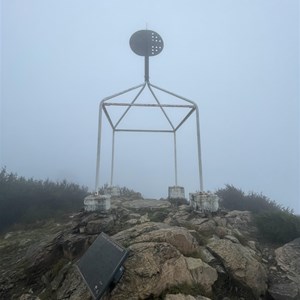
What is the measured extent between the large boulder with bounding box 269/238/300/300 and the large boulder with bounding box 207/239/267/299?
20 centimetres

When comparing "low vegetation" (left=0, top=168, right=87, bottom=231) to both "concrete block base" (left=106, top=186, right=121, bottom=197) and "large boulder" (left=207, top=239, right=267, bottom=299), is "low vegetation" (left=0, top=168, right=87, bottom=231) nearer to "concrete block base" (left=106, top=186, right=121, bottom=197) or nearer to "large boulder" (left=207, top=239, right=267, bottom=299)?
"concrete block base" (left=106, top=186, right=121, bottom=197)

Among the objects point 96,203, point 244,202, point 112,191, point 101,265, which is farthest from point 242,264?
point 244,202

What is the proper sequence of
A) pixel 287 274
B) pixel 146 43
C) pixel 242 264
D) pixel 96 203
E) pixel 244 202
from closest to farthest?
pixel 242 264, pixel 287 274, pixel 96 203, pixel 146 43, pixel 244 202

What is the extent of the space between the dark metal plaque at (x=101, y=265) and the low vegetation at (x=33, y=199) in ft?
20.4

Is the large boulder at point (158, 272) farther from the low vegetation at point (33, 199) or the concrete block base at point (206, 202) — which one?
the low vegetation at point (33, 199)

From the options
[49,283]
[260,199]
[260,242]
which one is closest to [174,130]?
[260,242]

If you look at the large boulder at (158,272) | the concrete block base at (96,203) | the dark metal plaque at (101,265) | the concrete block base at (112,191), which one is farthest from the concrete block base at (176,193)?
the dark metal plaque at (101,265)

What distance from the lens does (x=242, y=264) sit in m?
5.02

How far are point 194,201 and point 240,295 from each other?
299 centimetres

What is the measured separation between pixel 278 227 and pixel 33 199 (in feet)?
32.2

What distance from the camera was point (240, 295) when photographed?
4555 mm

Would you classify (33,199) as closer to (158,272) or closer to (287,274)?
(158,272)

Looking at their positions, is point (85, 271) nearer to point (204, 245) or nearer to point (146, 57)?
point (204, 245)

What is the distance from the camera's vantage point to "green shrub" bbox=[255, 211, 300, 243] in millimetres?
6840
